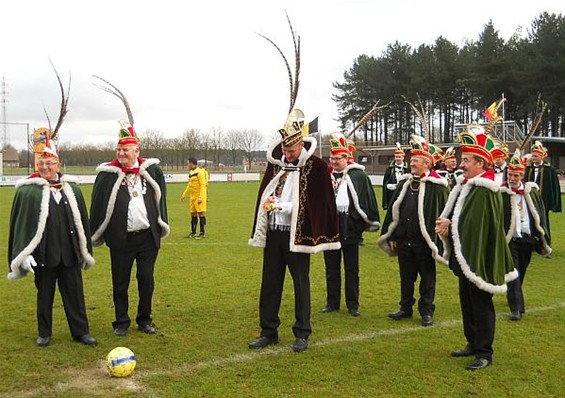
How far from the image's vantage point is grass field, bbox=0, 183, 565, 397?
495 cm

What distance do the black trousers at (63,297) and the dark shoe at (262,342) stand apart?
1.75 meters

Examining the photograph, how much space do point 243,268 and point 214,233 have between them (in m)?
4.91

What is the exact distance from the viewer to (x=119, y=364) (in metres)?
5.10

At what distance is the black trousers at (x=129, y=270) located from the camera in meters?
6.38

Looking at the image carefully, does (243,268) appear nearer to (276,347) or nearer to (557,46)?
(276,347)

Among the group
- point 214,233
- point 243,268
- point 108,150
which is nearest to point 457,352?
point 243,268

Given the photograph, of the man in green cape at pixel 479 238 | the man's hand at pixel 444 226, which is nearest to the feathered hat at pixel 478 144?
the man in green cape at pixel 479 238

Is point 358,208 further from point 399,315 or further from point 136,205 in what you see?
point 136,205

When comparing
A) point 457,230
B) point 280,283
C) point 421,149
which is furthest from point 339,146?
point 457,230

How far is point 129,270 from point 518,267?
4.81 m

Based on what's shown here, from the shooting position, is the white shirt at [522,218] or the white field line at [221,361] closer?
the white field line at [221,361]

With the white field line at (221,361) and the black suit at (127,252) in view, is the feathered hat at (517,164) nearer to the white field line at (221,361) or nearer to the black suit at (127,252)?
the white field line at (221,361)

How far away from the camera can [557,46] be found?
39.5 metres

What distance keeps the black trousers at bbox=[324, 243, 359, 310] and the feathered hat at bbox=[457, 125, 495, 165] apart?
2.33 meters
